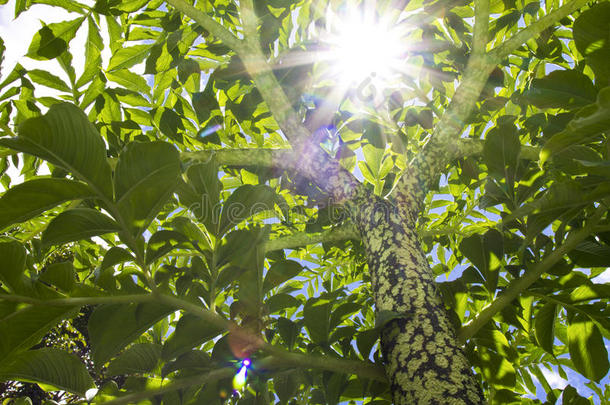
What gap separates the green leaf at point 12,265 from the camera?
79 cm

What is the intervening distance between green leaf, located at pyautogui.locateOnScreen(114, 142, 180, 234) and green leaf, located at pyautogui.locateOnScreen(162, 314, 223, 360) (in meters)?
0.32

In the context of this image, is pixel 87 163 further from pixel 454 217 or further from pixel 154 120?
pixel 454 217

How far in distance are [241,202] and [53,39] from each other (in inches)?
53.8

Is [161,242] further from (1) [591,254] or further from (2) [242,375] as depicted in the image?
(1) [591,254]

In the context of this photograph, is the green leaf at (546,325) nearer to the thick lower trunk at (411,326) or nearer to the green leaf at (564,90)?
the thick lower trunk at (411,326)

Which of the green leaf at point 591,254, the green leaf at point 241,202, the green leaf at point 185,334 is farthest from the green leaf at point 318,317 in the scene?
the green leaf at point 591,254

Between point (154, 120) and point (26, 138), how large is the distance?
113 centimetres

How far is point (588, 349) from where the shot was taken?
124cm

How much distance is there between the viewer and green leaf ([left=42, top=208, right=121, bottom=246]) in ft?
2.70

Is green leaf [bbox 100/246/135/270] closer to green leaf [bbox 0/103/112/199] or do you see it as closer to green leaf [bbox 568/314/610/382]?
green leaf [bbox 0/103/112/199]

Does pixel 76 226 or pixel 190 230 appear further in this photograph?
pixel 190 230

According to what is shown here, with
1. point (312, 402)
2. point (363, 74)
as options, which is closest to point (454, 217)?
point (363, 74)

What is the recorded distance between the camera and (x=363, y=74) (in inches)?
68.3

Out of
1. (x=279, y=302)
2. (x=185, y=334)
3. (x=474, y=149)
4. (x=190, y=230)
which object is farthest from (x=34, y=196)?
(x=474, y=149)
